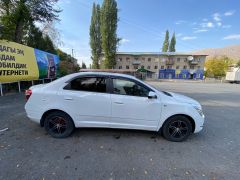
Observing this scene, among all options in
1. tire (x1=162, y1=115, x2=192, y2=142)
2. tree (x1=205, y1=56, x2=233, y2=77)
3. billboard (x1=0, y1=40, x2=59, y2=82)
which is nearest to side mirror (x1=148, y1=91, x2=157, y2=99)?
tire (x1=162, y1=115, x2=192, y2=142)

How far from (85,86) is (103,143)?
144 centimetres

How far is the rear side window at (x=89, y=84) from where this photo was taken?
3.24 metres

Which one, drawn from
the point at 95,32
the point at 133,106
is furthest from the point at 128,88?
the point at 95,32

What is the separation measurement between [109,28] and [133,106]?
115ft

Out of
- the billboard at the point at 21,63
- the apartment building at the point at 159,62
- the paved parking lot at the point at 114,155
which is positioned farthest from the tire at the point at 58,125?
the apartment building at the point at 159,62

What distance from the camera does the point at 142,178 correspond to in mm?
2158

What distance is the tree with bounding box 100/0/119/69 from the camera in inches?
1307

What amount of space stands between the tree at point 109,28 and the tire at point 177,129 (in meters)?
34.4

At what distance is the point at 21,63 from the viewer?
836 centimetres

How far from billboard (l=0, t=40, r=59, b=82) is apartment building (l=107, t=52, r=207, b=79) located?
36154 mm

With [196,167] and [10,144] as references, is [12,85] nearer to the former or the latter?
[10,144]

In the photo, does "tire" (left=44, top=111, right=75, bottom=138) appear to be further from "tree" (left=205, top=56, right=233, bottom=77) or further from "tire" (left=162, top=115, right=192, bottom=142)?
"tree" (left=205, top=56, right=233, bottom=77)

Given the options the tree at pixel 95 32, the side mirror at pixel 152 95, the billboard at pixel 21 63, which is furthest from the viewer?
the tree at pixel 95 32

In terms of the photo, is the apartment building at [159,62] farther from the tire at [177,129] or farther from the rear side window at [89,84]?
the tire at [177,129]
